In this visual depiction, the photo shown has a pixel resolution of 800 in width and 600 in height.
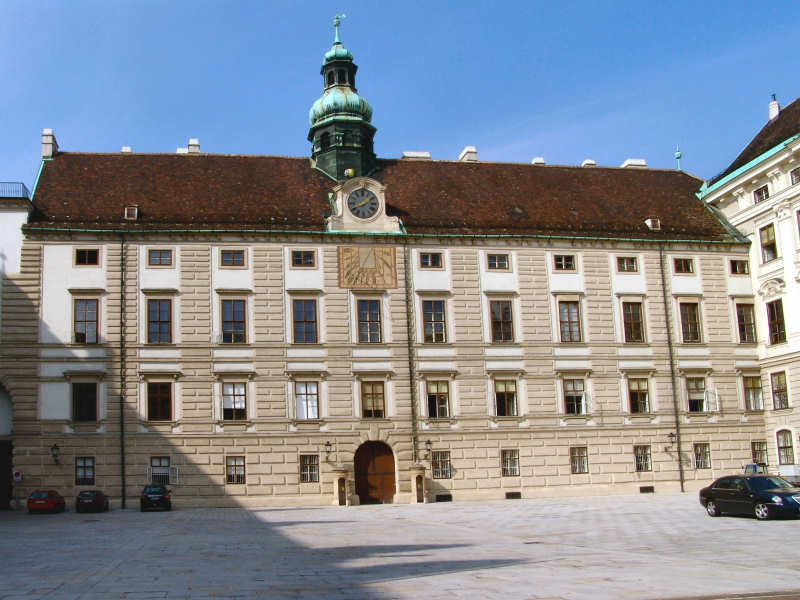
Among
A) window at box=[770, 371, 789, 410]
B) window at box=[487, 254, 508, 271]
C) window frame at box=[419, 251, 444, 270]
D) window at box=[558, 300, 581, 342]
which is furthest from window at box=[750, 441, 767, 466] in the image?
window frame at box=[419, 251, 444, 270]

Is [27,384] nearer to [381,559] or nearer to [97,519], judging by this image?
[97,519]

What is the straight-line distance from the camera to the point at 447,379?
51.5m

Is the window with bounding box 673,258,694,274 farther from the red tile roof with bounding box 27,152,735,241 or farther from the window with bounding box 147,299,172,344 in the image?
the window with bounding box 147,299,172,344

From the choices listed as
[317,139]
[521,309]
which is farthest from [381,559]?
[317,139]

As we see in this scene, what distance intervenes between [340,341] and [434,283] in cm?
617

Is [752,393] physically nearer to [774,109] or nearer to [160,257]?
[774,109]

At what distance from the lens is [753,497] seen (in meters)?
31.8

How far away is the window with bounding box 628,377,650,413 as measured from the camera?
176 feet

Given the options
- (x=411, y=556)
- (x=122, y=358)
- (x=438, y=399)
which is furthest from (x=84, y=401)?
(x=411, y=556)

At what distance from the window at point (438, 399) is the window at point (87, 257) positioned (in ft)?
60.8

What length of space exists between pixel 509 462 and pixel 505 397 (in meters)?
3.49

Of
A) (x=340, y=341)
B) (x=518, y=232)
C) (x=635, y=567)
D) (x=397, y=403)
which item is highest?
(x=518, y=232)

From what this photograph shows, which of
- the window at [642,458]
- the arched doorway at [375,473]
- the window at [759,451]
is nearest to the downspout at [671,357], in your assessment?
the window at [642,458]

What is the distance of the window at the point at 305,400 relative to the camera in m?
50.0
